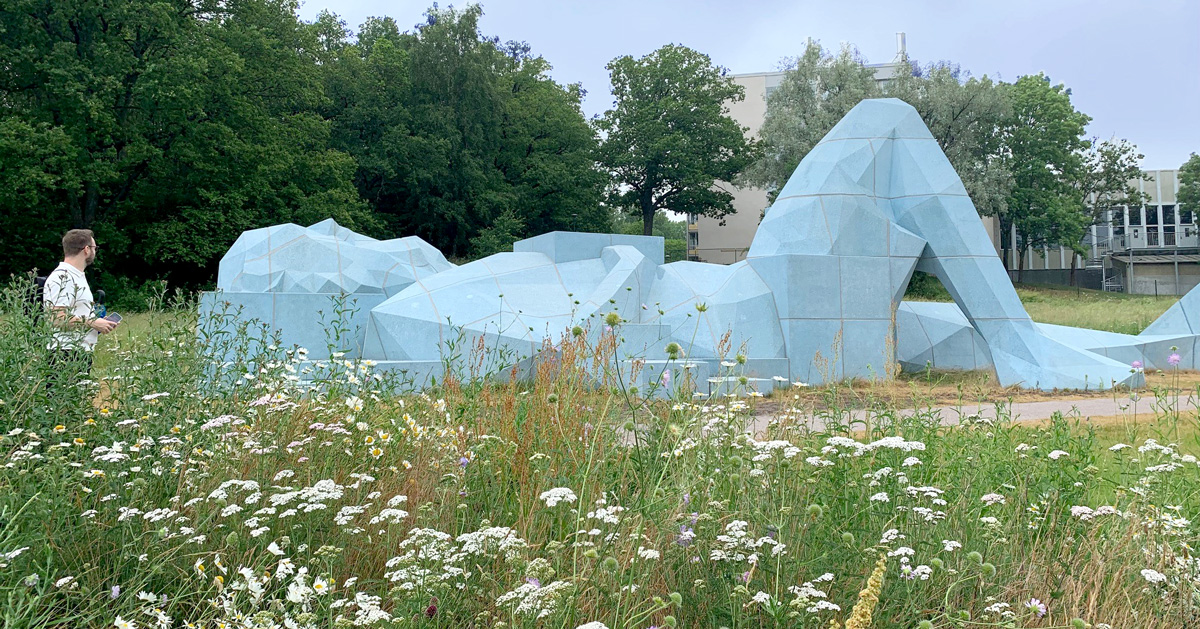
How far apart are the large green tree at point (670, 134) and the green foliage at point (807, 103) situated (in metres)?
2.51

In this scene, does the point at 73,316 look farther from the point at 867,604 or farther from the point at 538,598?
the point at 867,604

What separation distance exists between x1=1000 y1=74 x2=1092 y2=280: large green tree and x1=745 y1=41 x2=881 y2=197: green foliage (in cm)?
729

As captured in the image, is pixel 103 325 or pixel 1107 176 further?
pixel 1107 176

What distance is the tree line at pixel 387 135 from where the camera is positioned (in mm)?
24109

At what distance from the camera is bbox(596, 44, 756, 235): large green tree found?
3969cm

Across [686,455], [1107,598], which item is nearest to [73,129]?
[686,455]

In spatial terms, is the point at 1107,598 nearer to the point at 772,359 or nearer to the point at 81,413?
the point at 81,413

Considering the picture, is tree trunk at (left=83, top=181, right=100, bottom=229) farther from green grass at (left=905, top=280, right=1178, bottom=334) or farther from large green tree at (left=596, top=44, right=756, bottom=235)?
green grass at (left=905, top=280, right=1178, bottom=334)

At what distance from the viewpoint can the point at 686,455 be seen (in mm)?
4039

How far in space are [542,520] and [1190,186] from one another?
184 feet

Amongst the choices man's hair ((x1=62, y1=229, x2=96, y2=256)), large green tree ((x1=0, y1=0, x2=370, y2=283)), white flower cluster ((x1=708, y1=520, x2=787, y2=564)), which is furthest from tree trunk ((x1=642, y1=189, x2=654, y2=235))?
white flower cluster ((x1=708, y1=520, x2=787, y2=564))

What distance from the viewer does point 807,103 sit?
1476 inches

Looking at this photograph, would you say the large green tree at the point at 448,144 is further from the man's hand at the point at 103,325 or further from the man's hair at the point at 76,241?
the man's hand at the point at 103,325

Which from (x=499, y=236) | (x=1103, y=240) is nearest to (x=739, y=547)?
(x=499, y=236)
